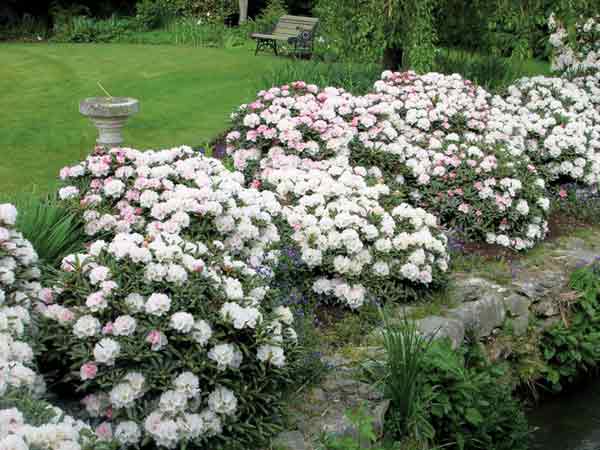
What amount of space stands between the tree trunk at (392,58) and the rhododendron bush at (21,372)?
309 inches

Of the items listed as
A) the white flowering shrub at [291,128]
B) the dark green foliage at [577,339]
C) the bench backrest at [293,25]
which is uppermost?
the bench backrest at [293,25]

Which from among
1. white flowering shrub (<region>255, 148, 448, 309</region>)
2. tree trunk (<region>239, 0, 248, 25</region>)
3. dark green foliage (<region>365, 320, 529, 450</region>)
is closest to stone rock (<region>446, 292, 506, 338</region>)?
white flowering shrub (<region>255, 148, 448, 309</region>)

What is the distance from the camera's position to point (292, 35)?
1667 cm

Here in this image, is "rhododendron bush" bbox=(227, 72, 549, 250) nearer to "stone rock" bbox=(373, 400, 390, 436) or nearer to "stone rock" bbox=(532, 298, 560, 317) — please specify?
"stone rock" bbox=(532, 298, 560, 317)

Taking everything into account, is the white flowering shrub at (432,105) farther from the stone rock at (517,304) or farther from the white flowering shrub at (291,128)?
the stone rock at (517,304)

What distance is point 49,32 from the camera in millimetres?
18453

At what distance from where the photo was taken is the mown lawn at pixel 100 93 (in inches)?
370

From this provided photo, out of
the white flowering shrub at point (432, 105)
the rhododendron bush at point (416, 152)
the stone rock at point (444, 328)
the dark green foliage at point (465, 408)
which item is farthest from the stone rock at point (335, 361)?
the white flowering shrub at point (432, 105)

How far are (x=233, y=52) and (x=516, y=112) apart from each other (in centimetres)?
846

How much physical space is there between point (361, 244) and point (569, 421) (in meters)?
2.15

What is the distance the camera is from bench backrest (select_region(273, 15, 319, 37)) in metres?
16.8

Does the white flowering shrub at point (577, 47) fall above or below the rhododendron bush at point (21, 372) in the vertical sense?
above

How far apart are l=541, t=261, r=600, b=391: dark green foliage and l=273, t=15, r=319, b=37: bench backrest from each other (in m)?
11.1

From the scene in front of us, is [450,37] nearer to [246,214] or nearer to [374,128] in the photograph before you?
[374,128]
